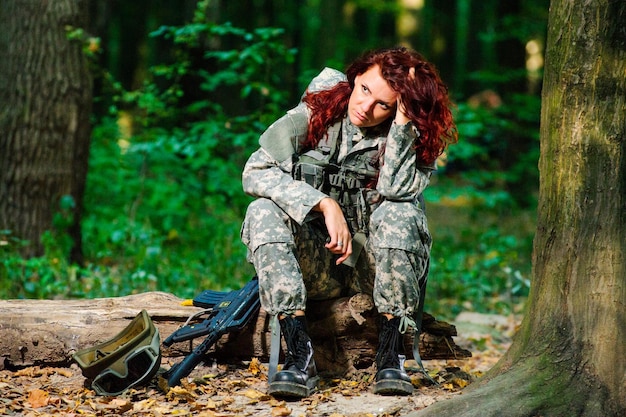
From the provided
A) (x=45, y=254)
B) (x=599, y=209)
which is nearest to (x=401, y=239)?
(x=599, y=209)

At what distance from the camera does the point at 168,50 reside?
1404 cm

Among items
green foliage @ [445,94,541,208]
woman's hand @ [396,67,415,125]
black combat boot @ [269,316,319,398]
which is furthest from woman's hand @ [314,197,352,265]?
green foliage @ [445,94,541,208]

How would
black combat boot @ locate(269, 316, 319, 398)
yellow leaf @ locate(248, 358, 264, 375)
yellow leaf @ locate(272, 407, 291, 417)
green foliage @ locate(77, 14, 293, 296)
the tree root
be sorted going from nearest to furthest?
the tree root → yellow leaf @ locate(272, 407, 291, 417) → black combat boot @ locate(269, 316, 319, 398) → yellow leaf @ locate(248, 358, 264, 375) → green foliage @ locate(77, 14, 293, 296)

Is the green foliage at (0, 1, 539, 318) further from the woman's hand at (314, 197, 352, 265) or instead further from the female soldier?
the woman's hand at (314, 197, 352, 265)

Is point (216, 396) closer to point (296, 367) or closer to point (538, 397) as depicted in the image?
point (296, 367)

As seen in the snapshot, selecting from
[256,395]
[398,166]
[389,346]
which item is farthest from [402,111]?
[256,395]

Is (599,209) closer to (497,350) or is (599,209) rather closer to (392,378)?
(392,378)

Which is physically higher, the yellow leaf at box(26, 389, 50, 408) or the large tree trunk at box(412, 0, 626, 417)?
the large tree trunk at box(412, 0, 626, 417)

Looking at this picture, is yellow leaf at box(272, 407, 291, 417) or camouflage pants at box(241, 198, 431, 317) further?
camouflage pants at box(241, 198, 431, 317)

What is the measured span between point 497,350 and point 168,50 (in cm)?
1014

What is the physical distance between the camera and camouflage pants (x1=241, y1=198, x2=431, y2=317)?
359cm

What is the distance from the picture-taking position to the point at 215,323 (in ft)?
12.7

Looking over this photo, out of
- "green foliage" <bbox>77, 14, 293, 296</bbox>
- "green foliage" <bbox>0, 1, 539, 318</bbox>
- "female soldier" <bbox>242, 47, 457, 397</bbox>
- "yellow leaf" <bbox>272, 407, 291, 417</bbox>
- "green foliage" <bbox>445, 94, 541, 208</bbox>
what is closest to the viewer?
"yellow leaf" <bbox>272, 407, 291, 417</bbox>

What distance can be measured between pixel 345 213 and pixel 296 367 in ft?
2.75
